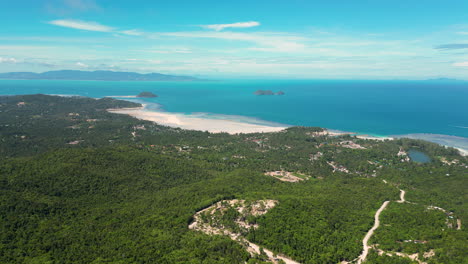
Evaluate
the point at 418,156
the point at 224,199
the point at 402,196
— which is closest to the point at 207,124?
the point at 418,156

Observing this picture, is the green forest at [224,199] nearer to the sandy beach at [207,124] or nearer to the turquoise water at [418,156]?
the turquoise water at [418,156]

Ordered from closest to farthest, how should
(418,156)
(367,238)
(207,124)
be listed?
1. (367,238)
2. (418,156)
3. (207,124)

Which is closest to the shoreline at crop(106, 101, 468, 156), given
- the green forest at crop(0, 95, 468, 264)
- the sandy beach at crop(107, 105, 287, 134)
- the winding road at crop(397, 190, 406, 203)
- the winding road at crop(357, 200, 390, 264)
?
the sandy beach at crop(107, 105, 287, 134)

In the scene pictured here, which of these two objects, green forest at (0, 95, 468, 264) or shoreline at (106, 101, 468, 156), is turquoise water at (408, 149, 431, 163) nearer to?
green forest at (0, 95, 468, 264)

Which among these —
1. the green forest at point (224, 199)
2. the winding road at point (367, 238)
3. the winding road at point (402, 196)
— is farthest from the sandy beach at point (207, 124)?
the winding road at point (367, 238)

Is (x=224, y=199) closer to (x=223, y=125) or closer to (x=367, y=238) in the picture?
(x=367, y=238)

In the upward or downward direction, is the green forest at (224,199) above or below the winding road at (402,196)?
above

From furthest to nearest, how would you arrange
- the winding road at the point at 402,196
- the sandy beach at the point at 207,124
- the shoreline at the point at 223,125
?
the sandy beach at the point at 207,124 → the shoreline at the point at 223,125 → the winding road at the point at 402,196
